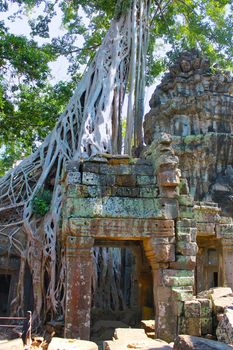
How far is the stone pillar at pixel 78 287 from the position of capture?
5227 millimetres

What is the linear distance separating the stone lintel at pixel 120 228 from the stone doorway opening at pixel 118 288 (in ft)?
Answer: 3.78

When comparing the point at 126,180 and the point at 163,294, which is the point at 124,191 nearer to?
the point at 126,180

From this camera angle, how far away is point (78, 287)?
5.32m

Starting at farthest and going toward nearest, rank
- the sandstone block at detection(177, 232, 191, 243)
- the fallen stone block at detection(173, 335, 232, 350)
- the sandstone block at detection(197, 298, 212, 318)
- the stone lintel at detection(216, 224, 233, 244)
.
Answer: the stone lintel at detection(216, 224, 233, 244)
the sandstone block at detection(177, 232, 191, 243)
the sandstone block at detection(197, 298, 212, 318)
the fallen stone block at detection(173, 335, 232, 350)

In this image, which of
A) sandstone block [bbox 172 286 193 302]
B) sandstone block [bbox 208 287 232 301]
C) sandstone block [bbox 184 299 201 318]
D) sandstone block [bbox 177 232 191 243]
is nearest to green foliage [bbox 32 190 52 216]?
sandstone block [bbox 177 232 191 243]

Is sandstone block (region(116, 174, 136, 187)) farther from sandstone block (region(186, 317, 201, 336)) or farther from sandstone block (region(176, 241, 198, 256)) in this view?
sandstone block (region(186, 317, 201, 336))

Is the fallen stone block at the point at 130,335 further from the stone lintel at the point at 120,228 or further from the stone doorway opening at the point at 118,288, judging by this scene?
the stone doorway opening at the point at 118,288

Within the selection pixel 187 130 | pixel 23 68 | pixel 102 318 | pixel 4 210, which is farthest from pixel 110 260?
pixel 187 130

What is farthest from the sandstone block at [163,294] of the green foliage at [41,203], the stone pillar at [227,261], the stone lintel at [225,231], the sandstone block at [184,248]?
the green foliage at [41,203]

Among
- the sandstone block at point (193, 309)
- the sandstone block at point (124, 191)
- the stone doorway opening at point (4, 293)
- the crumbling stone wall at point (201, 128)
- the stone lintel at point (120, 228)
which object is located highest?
the crumbling stone wall at point (201, 128)

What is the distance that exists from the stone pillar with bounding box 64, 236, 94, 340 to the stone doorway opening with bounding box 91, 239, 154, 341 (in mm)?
1176

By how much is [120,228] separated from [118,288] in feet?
12.7

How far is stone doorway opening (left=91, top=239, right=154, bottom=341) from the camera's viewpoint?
23.5 feet

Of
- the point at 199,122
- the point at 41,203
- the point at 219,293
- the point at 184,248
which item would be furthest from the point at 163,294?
the point at 199,122
